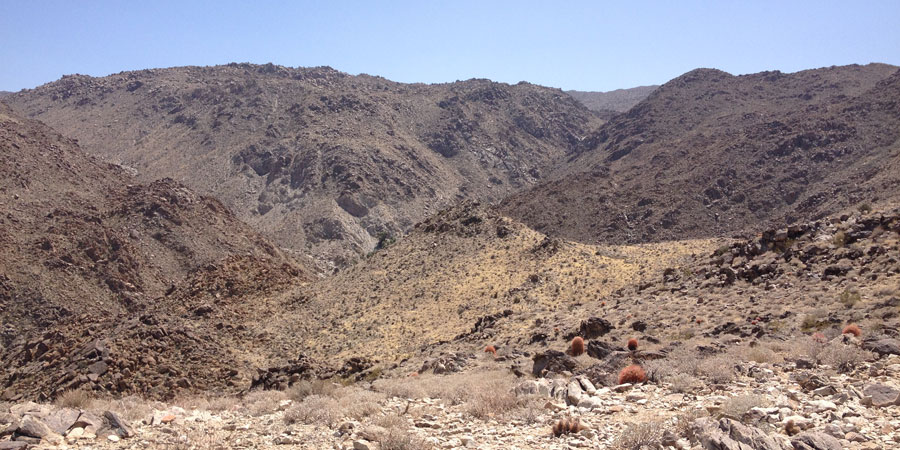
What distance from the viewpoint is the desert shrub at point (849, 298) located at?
1324 centimetres

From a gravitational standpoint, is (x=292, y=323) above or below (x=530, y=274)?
below

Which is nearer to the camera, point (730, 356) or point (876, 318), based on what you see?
point (730, 356)

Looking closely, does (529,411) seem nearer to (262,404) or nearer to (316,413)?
(316,413)

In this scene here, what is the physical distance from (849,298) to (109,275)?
3787cm

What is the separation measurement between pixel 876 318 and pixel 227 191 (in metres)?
71.9

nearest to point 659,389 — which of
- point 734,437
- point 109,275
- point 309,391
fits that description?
point 734,437

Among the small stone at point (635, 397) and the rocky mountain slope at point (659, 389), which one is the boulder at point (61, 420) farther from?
the small stone at point (635, 397)

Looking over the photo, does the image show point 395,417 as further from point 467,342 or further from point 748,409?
point 467,342

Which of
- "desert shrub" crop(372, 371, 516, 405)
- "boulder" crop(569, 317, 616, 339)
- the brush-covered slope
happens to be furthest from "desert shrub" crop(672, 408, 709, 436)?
the brush-covered slope

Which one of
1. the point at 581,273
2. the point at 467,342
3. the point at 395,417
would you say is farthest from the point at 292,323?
the point at 395,417

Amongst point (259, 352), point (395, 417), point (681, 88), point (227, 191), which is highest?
point (681, 88)

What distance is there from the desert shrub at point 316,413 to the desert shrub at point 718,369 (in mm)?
5673

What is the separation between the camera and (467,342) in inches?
778

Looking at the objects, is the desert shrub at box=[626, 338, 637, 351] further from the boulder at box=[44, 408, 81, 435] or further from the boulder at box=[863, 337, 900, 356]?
the boulder at box=[44, 408, 81, 435]
